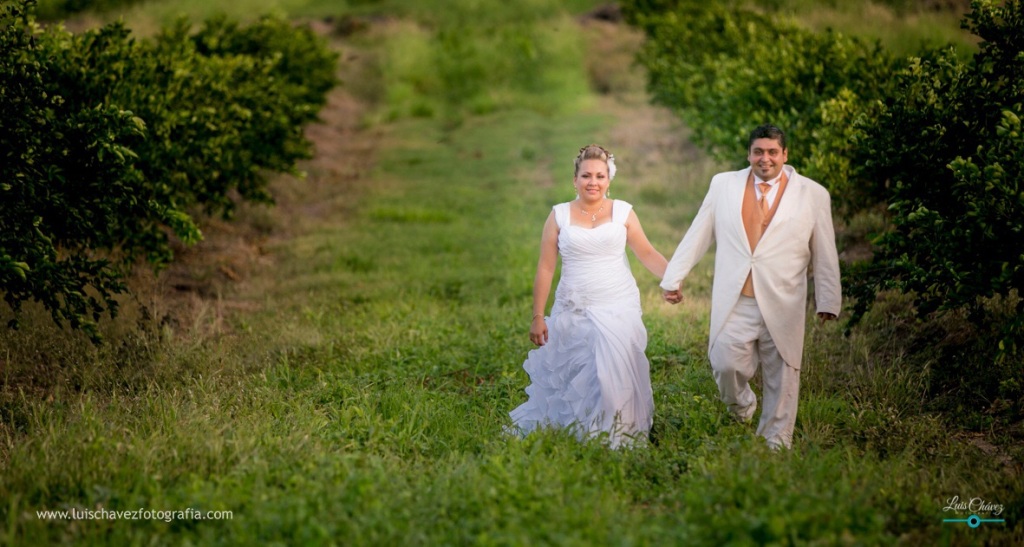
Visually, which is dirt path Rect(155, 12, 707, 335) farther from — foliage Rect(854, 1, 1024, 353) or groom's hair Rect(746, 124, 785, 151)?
foliage Rect(854, 1, 1024, 353)

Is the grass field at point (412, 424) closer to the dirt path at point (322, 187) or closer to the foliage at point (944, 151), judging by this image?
the dirt path at point (322, 187)

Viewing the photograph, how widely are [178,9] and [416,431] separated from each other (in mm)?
38093

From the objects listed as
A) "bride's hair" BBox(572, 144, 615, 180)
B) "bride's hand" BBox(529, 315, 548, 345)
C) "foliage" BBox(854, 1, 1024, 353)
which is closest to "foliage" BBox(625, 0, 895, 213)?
"foliage" BBox(854, 1, 1024, 353)

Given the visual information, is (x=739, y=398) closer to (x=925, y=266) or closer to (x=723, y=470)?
(x=723, y=470)

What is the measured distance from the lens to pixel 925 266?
276 inches

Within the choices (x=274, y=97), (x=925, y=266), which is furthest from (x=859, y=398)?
(x=274, y=97)

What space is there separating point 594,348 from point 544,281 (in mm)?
612

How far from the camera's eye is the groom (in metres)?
5.84

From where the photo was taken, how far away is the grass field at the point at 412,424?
4.48 metres

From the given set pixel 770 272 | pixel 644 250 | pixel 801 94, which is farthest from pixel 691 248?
pixel 801 94

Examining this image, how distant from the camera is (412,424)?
617 cm

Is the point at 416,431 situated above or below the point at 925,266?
below

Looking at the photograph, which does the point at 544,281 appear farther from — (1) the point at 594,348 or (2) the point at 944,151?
(2) the point at 944,151
